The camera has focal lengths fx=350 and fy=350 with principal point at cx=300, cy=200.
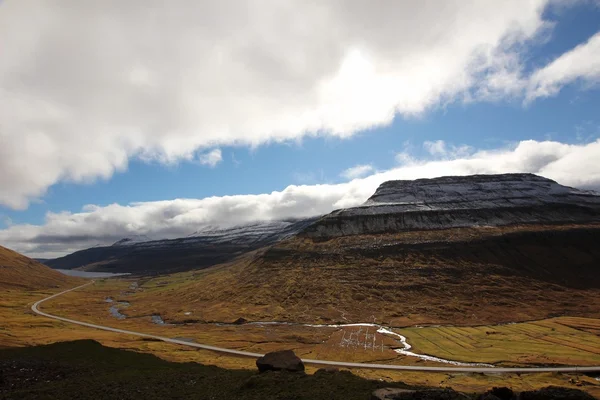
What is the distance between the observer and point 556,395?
28.3m

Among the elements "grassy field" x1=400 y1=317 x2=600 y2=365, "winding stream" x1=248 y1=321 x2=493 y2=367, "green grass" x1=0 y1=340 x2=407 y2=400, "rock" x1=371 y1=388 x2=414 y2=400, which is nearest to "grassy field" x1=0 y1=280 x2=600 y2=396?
"grassy field" x1=400 y1=317 x2=600 y2=365

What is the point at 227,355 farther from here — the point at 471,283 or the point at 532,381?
the point at 471,283

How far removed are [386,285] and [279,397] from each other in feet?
500

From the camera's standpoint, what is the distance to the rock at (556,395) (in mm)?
27983

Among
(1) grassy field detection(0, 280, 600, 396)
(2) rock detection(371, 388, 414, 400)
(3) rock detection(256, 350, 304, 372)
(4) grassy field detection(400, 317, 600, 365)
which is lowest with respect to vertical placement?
(4) grassy field detection(400, 317, 600, 365)

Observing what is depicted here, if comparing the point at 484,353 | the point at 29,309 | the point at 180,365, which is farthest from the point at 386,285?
the point at 29,309

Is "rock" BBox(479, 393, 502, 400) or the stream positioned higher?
"rock" BBox(479, 393, 502, 400)

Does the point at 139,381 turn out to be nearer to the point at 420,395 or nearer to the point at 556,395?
the point at 420,395

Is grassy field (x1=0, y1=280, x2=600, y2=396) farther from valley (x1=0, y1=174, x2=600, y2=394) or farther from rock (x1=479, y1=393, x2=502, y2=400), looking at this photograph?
rock (x1=479, y1=393, x2=502, y2=400)

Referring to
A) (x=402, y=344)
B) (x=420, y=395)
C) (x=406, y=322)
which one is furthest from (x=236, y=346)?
(x=420, y=395)

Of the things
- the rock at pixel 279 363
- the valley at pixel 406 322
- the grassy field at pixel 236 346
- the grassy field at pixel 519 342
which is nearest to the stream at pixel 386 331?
the valley at pixel 406 322

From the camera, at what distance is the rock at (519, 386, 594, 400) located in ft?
91.8

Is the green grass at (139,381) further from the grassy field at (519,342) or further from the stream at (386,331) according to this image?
the grassy field at (519,342)

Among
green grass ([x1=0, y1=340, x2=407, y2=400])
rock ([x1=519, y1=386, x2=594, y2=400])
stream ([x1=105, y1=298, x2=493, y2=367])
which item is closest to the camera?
rock ([x1=519, y1=386, x2=594, y2=400])
